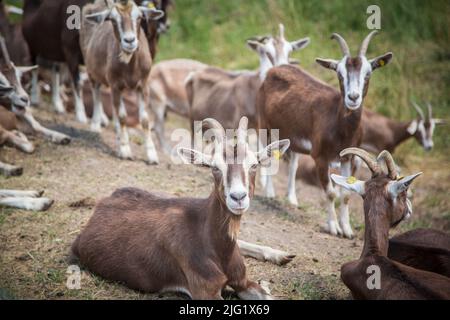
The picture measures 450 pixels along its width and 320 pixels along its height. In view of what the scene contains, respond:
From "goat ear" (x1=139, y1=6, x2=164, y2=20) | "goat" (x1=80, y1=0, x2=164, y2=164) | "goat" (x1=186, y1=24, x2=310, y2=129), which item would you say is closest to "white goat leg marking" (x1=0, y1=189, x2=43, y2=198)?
"goat" (x1=80, y1=0, x2=164, y2=164)

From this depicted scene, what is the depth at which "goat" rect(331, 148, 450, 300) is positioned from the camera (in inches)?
205

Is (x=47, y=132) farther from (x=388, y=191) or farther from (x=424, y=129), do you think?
(x=424, y=129)

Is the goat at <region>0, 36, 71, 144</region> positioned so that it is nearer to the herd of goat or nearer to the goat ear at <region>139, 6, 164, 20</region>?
the herd of goat

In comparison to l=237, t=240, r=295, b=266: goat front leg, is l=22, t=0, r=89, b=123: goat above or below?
above

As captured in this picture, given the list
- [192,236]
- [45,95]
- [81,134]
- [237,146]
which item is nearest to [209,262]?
[192,236]

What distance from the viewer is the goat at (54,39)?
10.8 metres

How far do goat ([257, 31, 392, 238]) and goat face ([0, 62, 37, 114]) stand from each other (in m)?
3.18

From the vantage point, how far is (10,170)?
27.8 ft

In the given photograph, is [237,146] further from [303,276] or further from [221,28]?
[221,28]

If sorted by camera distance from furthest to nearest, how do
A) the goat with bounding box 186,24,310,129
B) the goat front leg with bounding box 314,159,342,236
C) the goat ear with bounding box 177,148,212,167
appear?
1. the goat with bounding box 186,24,310,129
2. the goat front leg with bounding box 314,159,342,236
3. the goat ear with bounding box 177,148,212,167

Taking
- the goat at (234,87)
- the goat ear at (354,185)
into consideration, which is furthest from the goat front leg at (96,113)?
the goat ear at (354,185)

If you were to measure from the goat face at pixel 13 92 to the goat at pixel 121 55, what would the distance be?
3.46 ft

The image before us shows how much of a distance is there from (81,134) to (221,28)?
22.8ft

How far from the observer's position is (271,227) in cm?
756
